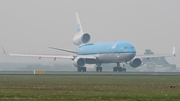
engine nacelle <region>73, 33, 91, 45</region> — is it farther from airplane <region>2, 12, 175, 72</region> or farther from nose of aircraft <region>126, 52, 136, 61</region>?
nose of aircraft <region>126, 52, 136, 61</region>

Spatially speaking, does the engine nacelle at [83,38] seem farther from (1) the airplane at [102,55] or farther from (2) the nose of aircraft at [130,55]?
(2) the nose of aircraft at [130,55]

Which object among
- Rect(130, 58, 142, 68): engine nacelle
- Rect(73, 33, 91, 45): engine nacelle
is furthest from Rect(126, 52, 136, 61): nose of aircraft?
Rect(73, 33, 91, 45): engine nacelle

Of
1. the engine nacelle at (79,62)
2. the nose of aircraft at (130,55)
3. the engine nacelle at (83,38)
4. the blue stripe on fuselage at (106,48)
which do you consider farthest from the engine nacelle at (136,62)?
the engine nacelle at (83,38)

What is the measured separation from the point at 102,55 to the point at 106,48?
5.41 ft

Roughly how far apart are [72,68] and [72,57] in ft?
49.2

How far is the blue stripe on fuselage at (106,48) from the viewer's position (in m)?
108

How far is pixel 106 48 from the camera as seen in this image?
367 feet

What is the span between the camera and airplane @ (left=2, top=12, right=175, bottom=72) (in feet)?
354

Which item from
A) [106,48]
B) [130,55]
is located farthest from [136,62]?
[130,55]

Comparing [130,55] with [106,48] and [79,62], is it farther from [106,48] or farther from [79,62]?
[79,62]

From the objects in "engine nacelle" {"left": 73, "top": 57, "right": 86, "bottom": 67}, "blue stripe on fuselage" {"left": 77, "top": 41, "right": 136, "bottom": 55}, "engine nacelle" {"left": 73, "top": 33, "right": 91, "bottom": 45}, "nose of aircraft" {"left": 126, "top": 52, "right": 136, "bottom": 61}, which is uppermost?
"engine nacelle" {"left": 73, "top": 33, "right": 91, "bottom": 45}

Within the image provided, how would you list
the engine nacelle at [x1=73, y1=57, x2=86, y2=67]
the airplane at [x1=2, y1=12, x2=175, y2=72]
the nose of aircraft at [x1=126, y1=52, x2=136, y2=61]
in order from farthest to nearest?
the engine nacelle at [x1=73, y1=57, x2=86, y2=67]
the airplane at [x1=2, y1=12, x2=175, y2=72]
the nose of aircraft at [x1=126, y1=52, x2=136, y2=61]

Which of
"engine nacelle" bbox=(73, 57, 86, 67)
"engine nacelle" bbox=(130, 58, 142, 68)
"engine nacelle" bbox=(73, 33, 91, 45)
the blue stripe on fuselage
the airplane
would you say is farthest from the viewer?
"engine nacelle" bbox=(73, 33, 91, 45)

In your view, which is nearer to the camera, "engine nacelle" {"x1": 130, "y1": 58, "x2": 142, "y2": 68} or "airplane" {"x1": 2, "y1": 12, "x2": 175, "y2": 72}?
"airplane" {"x1": 2, "y1": 12, "x2": 175, "y2": 72}
